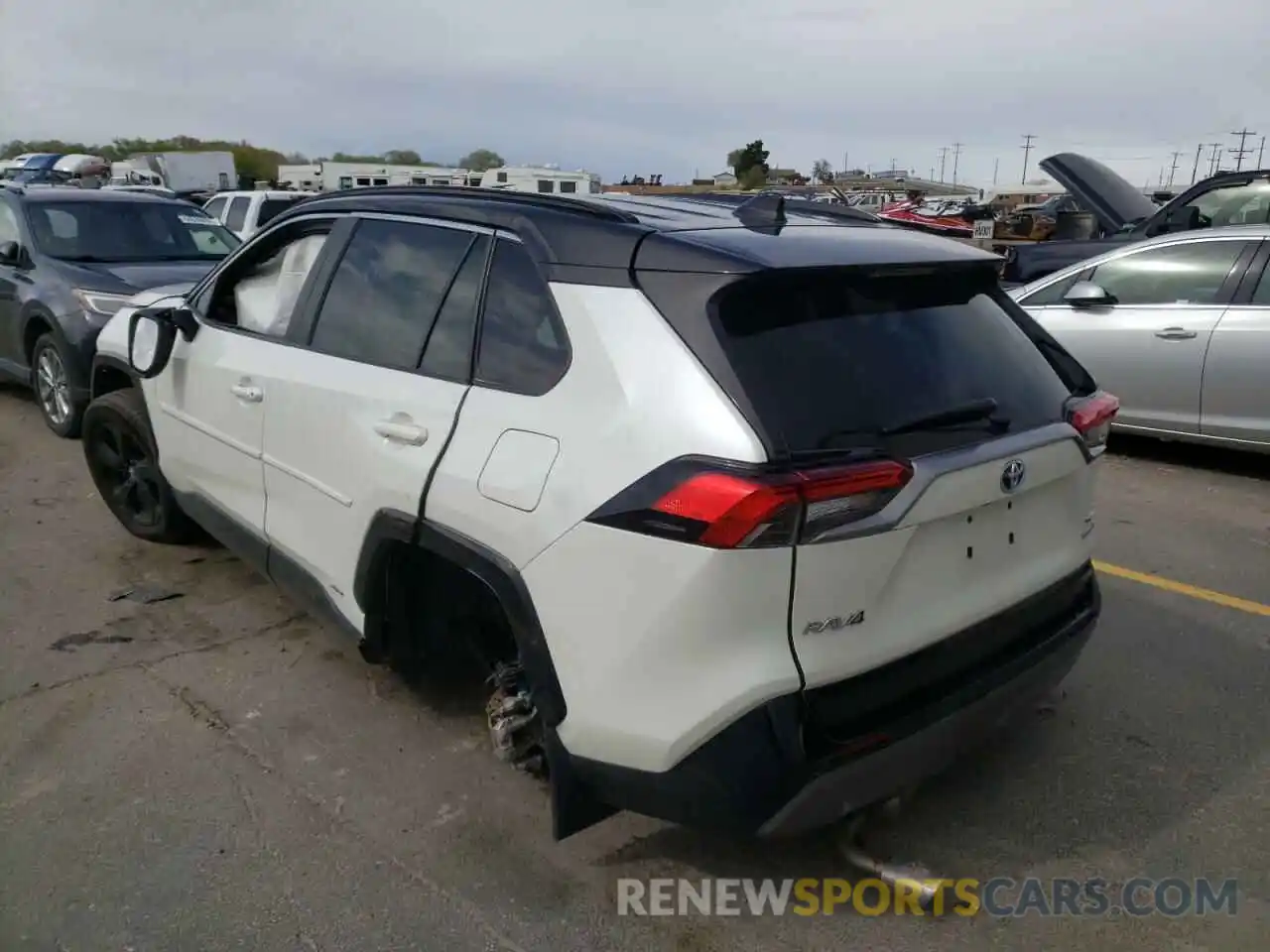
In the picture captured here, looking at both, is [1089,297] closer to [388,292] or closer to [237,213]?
[388,292]

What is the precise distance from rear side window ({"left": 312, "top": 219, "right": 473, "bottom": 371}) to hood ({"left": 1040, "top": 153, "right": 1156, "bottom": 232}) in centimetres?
954

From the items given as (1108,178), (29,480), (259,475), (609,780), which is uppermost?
(1108,178)

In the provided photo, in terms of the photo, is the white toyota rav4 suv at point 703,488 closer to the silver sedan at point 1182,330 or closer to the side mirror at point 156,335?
the side mirror at point 156,335

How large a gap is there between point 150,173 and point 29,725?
111ft

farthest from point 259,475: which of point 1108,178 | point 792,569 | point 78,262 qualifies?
point 1108,178

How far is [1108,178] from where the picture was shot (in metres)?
11.2

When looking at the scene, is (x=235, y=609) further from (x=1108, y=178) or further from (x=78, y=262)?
(x=1108, y=178)

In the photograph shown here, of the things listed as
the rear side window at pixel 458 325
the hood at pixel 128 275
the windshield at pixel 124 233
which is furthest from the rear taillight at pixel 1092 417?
the windshield at pixel 124 233

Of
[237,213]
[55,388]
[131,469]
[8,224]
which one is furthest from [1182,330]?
[237,213]

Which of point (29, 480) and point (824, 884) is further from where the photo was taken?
point (29, 480)

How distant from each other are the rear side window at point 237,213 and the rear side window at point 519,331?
12743mm

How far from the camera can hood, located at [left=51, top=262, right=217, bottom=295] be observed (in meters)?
7.15

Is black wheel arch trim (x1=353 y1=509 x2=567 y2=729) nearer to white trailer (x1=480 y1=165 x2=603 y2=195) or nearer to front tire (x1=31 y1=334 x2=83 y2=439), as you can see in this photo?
front tire (x1=31 y1=334 x2=83 y2=439)

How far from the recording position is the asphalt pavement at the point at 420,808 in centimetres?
259
